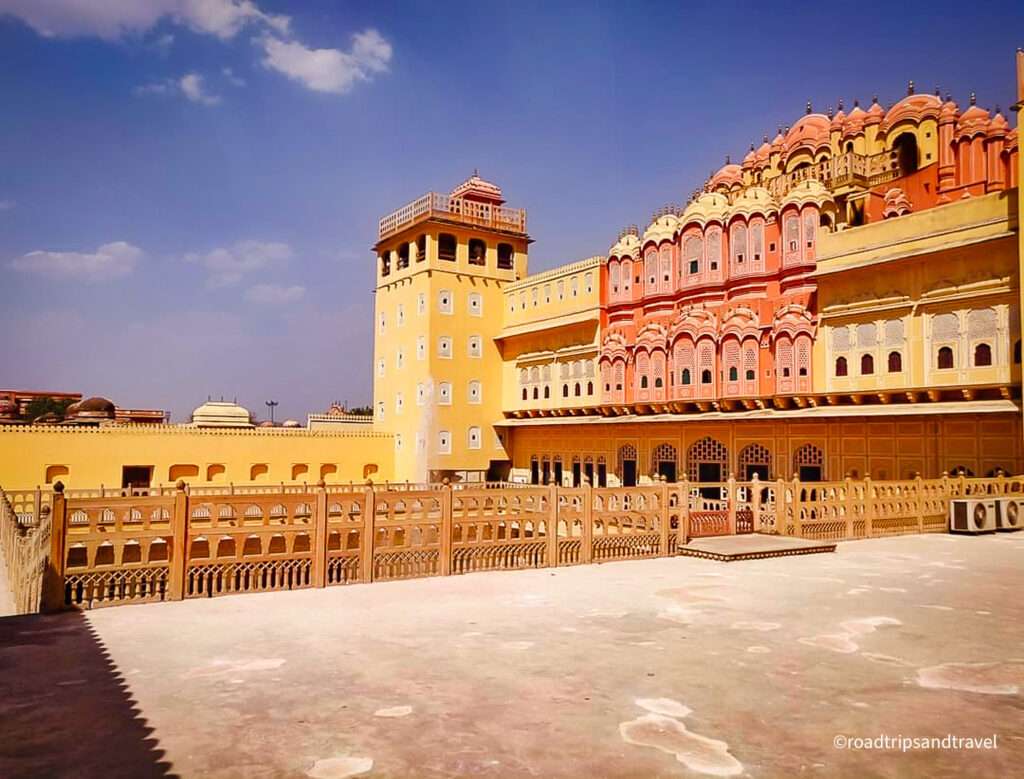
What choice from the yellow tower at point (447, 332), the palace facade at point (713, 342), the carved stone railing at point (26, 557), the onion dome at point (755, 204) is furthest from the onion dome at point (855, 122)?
the carved stone railing at point (26, 557)

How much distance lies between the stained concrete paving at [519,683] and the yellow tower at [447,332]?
25.1 metres

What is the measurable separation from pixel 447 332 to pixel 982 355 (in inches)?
841

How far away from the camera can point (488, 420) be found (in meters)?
36.4

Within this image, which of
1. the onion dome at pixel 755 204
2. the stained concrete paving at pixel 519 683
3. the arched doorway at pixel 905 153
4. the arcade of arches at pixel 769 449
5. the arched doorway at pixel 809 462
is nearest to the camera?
the stained concrete paving at pixel 519 683

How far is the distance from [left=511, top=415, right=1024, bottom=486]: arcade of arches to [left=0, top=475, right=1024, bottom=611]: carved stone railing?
3813 millimetres

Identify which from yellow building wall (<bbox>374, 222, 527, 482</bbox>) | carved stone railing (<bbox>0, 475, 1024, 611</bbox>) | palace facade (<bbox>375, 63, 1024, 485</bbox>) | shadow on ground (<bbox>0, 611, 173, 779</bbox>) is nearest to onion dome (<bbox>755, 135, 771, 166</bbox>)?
palace facade (<bbox>375, 63, 1024, 485</bbox>)

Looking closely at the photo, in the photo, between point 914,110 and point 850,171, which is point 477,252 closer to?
point 850,171

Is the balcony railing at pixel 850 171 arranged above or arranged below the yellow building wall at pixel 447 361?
above

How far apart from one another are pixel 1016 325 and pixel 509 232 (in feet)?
74.5

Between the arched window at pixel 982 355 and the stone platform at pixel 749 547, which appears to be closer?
the stone platform at pixel 749 547

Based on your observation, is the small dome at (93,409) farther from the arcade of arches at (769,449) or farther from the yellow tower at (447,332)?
the arcade of arches at (769,449)

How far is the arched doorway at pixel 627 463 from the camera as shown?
30453 mm

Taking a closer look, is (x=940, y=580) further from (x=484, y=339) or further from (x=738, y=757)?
(x=484, y=339)

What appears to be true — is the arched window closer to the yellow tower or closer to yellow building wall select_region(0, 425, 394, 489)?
the yellow tower
